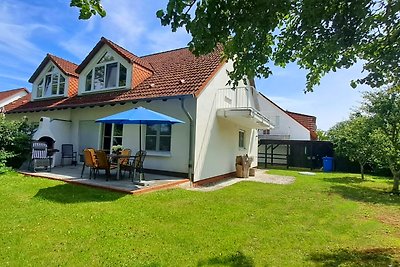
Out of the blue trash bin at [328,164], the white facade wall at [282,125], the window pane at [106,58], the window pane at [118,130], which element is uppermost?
the window pane at [106,58]

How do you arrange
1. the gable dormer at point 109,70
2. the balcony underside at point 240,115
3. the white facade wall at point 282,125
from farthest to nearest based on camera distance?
the white facade wall at point 282,125 → the gable dormer at point 109,70 → the balcony underside at point 240,115

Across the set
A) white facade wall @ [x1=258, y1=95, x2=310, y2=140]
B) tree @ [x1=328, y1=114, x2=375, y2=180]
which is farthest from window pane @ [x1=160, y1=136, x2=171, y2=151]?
white facade wall @ [x1=258, y1=95, x2=310, y2=140]

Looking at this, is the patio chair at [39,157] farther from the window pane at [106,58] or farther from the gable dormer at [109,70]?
the window pane at [106,58]

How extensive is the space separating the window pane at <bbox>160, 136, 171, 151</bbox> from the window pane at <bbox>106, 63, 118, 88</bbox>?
484cm

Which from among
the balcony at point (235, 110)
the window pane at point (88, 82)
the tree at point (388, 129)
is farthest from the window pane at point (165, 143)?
the tree at point (388, 129)

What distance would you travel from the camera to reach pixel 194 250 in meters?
4.45

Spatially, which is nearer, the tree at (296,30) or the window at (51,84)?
the tree at (296,30)

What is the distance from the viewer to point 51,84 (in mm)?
17328

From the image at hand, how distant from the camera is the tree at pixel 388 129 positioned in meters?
11.4

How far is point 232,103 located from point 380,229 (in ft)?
31.9

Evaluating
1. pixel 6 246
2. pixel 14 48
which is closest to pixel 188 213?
pixel 6 246

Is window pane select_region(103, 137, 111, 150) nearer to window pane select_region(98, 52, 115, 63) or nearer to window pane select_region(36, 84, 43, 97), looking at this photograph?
window pane select_region(98, 52, 115, 63)

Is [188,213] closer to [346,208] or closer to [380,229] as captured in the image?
[380,229]

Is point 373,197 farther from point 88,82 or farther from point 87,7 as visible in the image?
point 88,82
